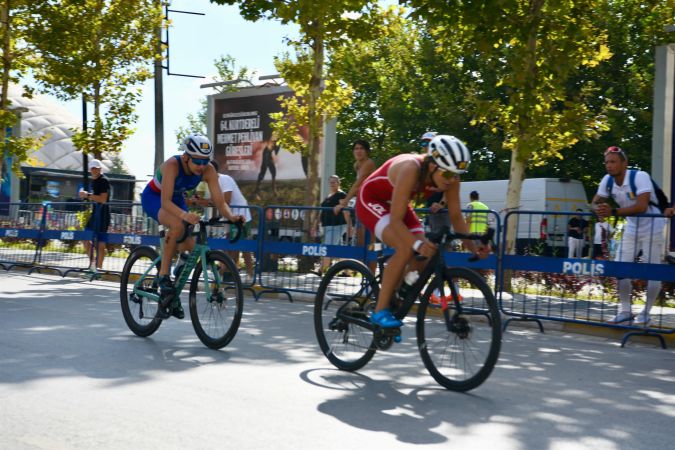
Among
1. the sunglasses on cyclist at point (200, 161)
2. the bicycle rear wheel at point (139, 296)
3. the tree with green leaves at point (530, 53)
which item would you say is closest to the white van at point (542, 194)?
the tree with green leaves at point (530, 53)

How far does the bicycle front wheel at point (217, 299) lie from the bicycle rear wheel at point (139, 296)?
0.58m

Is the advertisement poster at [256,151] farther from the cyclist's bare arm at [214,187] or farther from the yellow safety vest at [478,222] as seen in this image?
the cyclist's bare arm at [214,187]

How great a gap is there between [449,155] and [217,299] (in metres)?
2.66

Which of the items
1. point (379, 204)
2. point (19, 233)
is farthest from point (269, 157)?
point (379, 204)

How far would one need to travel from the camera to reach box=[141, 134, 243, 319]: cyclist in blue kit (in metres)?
7.45

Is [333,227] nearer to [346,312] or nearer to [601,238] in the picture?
[601,238]

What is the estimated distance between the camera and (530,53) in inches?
543

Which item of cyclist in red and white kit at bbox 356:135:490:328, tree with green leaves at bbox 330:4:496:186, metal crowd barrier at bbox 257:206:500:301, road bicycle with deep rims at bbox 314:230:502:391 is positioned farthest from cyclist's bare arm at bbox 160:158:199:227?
tree with green leaves at bbox 330:4:496:186

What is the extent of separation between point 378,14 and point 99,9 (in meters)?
11.4

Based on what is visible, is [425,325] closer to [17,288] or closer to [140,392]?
[140,392]

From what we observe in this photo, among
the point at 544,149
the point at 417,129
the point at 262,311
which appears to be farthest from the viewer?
the point at 417,129

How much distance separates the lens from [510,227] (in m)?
11.1

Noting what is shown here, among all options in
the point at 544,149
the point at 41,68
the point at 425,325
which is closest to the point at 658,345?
the point at 425,325

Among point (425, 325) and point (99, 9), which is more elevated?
point (99, 9)
